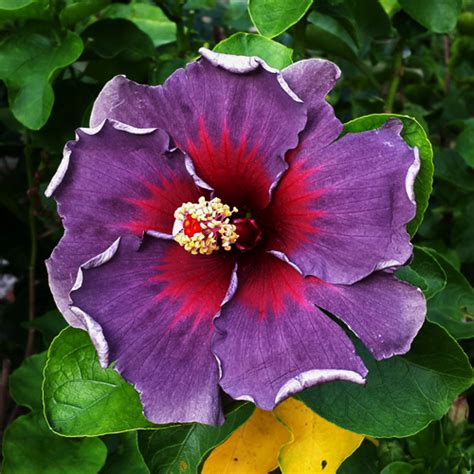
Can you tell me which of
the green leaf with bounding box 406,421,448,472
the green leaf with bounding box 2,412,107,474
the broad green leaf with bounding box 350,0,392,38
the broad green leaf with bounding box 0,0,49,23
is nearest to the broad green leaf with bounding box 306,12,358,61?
the broad green leaf with bounding box 350,0,392,38

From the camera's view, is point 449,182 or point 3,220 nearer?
point 449,182

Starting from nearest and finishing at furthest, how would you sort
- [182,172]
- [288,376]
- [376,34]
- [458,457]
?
1. [288,376]
2. [182,172]
3. [458,457]
4. [376,34]

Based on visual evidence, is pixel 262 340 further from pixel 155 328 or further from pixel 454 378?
pixel 454 378

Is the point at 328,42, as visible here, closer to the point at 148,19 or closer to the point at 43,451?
the point at 148,19

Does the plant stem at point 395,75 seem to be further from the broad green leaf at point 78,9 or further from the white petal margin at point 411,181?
the white petal margin at point 411,181

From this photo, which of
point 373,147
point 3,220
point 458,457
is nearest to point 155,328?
point 373,147

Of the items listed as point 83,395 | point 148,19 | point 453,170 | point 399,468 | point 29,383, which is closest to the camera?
point 83,395

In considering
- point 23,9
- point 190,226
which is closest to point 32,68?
Answer: point 23,9
